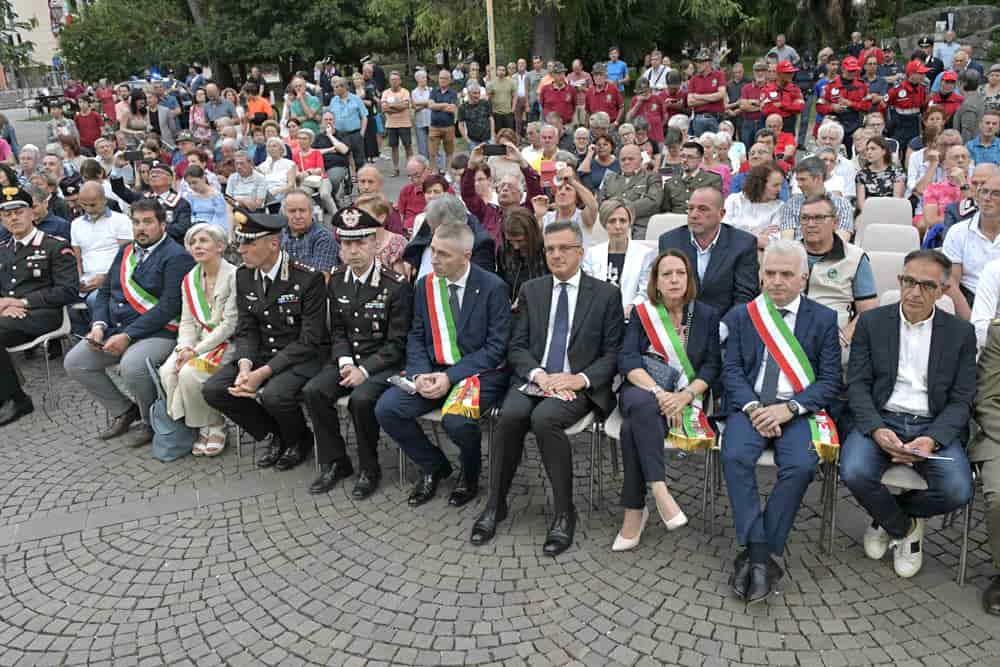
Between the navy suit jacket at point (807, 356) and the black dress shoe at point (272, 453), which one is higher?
the navy suit jacket at point (807, 356)

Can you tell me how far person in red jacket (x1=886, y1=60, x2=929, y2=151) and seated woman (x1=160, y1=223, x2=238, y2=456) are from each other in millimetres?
10109

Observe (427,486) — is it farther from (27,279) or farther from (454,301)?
(27,279)

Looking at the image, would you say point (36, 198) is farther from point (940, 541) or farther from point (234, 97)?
point (234, 97)

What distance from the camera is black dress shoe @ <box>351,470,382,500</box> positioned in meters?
4.99

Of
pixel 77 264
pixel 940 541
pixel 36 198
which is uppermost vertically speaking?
pixel 36 198

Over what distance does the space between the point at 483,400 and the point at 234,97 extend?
47.4 feet

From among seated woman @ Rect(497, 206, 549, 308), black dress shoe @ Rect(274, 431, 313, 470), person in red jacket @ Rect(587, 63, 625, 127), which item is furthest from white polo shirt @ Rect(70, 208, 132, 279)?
person in red jacket @ Rect(587, 63, 625, 127)

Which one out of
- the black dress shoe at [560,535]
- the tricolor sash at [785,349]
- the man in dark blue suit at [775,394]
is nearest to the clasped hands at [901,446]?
the tricolor sash at [785,349]

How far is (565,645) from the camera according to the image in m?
3.58

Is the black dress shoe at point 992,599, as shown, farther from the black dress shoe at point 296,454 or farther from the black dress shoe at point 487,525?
the black dress shoe at point 296,454

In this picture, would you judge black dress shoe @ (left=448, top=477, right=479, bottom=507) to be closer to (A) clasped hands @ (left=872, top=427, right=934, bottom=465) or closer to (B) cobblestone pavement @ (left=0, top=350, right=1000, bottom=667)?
(B) cobblestone pavement @ (left=0, top=350, right=1000, bottom=667)

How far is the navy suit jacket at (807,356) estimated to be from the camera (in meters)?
4.21

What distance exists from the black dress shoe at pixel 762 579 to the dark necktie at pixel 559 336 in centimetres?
154

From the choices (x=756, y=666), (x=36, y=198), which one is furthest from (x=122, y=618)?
(x=36, y=198)
